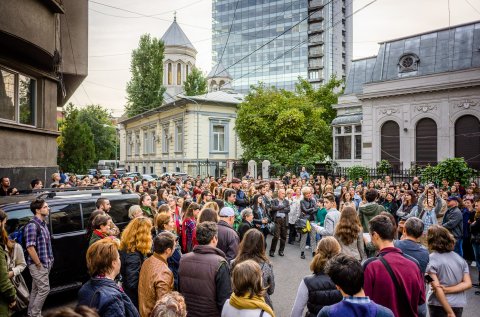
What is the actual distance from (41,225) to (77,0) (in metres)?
11.2

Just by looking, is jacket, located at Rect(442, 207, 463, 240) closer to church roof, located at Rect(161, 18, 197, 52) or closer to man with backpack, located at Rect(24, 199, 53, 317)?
man with backpack, located at Rect(24, 199, 53, 317)

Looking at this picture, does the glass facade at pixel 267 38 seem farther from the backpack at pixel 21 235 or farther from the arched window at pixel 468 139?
the backpack at pixel 21 235

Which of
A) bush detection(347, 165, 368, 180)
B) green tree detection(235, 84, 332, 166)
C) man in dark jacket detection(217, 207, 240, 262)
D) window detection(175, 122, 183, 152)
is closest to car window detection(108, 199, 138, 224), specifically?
man in dark jacket detection(217, 207, 240, 262)

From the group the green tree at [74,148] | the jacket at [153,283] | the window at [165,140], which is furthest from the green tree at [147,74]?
the jacket at [153,283]

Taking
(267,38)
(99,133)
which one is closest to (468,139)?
(99,133)

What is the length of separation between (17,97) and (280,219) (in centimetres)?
891

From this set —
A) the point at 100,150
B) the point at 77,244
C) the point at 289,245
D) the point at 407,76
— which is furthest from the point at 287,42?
the point at 77,244

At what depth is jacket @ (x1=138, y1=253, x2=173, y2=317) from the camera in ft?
13.0

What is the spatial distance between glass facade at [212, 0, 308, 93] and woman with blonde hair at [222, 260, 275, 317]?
82.4 meters

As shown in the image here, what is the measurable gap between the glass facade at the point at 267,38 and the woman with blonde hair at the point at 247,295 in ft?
270

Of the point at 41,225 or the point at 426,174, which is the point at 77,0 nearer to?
the point at 41,225

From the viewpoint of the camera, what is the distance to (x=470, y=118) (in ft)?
77.3

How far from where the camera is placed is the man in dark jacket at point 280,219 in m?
11.0

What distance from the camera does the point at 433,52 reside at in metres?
25.9
